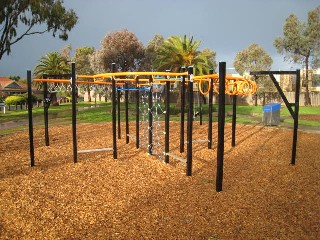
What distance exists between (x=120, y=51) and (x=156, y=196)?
38168 millimetres

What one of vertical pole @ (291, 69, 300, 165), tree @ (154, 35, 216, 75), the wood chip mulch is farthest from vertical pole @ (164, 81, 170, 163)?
tree @ (154, 35, 216, 75)

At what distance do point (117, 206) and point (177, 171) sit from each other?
8.41ft

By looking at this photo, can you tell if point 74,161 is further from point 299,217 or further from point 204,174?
point 299,217

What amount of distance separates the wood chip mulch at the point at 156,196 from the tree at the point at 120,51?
33.6m

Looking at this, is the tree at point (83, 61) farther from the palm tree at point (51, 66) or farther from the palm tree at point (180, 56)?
the palm tree at point (180, 56)

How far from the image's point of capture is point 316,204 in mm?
5359

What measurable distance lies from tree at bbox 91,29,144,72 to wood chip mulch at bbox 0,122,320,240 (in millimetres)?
33598

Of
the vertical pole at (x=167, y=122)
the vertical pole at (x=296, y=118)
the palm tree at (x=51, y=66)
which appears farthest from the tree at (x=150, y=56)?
the vertical pole at (x=296, y=118)

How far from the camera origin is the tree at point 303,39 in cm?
3647

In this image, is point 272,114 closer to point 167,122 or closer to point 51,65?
point 167,122

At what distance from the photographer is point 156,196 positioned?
5.80 m

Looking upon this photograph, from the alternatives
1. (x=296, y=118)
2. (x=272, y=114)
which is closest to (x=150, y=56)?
(x=272, y=114)

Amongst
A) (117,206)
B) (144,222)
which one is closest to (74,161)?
(117,206)

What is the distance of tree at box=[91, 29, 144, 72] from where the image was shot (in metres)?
41.5
